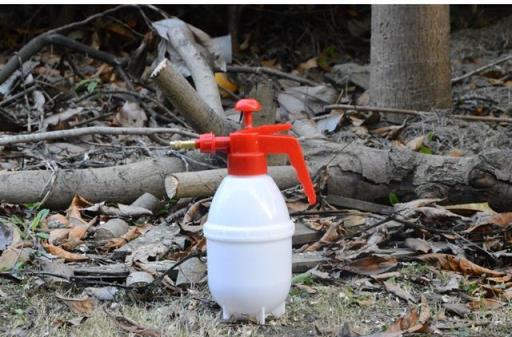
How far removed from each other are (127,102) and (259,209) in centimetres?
290

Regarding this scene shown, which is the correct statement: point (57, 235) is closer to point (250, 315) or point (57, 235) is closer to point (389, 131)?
point (250, 315)

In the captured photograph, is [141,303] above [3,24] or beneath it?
beneath

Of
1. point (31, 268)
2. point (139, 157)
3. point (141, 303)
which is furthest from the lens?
point (139, 157)

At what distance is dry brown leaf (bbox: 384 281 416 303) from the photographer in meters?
2.27

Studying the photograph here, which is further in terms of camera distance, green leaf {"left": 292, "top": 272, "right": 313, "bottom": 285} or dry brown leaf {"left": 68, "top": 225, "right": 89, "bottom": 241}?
dry brown leaf {"left": 68, "top": 225, "right": 89, "bottom": 241}

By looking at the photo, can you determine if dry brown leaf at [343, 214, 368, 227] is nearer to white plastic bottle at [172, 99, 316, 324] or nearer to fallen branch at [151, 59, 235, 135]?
fallen branch at [151, 59, 235, 135]

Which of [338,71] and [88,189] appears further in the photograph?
[338,71]

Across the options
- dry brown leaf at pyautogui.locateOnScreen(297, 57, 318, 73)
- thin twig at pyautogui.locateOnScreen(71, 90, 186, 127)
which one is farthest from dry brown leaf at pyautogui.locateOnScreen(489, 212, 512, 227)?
dry brown leaf at pyautogui.locateOnScreen(297, 57, 318, 73)

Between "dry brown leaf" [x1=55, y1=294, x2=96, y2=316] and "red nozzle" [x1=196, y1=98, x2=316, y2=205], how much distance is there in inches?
22.0

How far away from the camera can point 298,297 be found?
2.28m

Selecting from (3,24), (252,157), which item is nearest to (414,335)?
(252,157)

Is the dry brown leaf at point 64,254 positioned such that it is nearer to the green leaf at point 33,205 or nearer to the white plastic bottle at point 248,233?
the green leaf at point 33,205

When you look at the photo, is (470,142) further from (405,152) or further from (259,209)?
(259,209)

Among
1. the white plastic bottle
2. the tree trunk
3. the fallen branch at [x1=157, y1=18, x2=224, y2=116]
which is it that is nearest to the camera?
the white plastic bottle
